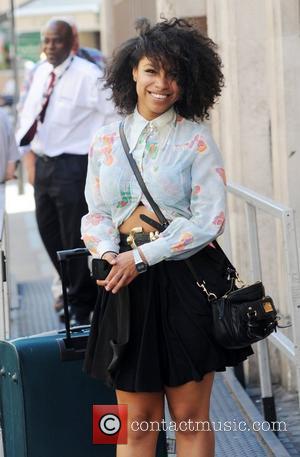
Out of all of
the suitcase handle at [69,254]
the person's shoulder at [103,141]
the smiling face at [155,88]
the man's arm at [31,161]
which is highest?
the smiling face at [155,88]

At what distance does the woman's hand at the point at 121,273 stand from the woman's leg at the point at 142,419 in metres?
0.37

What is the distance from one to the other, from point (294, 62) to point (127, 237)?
2.02m

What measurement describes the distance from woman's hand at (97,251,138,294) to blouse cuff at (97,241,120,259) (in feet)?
0.24

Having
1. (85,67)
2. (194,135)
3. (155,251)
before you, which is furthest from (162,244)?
(85,67)

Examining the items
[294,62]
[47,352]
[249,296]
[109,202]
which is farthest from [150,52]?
[294,62]

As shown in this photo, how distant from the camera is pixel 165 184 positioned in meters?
3.97

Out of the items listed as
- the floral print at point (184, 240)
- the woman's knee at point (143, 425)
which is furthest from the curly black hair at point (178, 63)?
the woman's knee at point (143, 425)

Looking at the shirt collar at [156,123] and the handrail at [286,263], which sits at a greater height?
the shirt collar at [156,123]

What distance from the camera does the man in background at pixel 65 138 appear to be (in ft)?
25.2

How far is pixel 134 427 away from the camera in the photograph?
4.06m

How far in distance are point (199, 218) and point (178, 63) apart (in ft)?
1.74

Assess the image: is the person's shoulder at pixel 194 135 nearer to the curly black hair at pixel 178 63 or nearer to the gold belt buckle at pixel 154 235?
the curly black hair at pixel 178 63

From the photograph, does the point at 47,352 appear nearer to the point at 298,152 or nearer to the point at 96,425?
the point at 96,425
